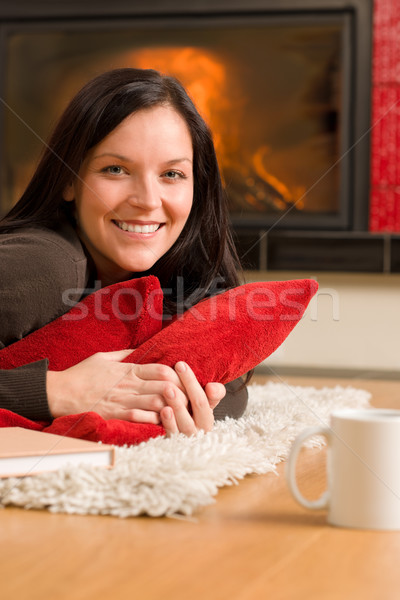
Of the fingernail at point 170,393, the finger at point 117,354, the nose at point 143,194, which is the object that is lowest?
the fingernail at point 170,393

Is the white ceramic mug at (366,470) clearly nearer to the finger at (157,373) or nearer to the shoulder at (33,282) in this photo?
the finger at (157,373)

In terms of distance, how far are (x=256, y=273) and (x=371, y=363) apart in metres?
0.54

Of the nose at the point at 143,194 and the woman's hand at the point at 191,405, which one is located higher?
the nose at the point at 143,194

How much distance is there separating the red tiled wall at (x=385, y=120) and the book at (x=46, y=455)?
7.39 feet

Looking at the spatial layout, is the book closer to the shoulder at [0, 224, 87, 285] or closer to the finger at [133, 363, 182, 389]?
the finger at [133, 363, 182, 389]

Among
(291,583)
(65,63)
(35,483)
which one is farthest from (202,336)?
(65,63)

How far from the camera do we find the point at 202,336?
0.90m

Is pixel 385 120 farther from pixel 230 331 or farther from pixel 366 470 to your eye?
pixel 366 470

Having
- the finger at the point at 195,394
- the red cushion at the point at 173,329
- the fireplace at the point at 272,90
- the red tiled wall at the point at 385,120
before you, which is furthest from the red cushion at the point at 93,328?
the red tiled wall at the point at 385,120

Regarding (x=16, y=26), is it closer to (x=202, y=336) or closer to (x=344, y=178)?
(x=344, y=178)

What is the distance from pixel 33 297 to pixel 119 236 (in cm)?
25

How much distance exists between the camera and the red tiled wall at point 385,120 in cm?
273

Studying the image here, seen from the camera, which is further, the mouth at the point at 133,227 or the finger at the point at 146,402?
the mouth at the point at 133,227

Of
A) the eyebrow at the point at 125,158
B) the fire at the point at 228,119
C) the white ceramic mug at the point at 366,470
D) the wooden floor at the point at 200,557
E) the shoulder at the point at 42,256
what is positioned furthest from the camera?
the fire at the point at 228,119
